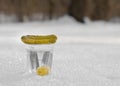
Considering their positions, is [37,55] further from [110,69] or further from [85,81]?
[110,69]

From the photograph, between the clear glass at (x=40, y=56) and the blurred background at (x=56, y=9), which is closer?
the clear glass at (x=40, y=56)

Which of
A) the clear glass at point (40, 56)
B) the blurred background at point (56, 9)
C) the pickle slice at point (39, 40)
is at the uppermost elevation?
the pickle slice at point (39, 40)

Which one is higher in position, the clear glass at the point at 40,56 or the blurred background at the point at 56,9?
the clear glass at the point at 40,56

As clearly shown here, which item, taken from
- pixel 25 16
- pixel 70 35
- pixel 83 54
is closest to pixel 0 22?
pixel 25 16

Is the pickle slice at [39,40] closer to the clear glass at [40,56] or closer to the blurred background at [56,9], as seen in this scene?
the clear glass at [40,56]

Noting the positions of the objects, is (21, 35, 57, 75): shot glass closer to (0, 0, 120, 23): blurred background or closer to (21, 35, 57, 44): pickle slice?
(21, 35, 57, 44): pickle slice

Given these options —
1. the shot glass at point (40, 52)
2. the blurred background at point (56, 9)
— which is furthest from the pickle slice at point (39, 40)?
the blurred background at point (56, 9)

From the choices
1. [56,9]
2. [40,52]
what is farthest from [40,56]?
[56,9]

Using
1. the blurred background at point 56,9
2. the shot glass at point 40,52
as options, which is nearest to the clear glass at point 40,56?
the shot glass at point 40,52

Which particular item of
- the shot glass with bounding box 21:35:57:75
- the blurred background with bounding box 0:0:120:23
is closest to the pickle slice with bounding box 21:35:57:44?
the shot glass with bounding box 21:35:57:75

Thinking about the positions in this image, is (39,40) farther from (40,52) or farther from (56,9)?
(56,9)
